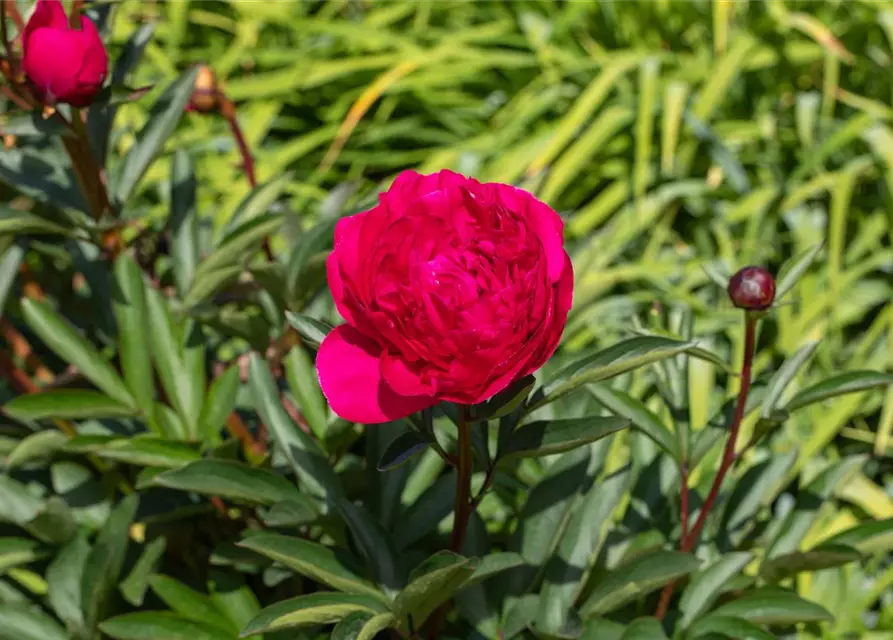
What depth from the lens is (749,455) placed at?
141 centimetres

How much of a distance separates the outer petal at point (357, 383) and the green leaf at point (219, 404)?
1.18ft

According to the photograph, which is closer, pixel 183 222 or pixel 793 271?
pixel 793 271

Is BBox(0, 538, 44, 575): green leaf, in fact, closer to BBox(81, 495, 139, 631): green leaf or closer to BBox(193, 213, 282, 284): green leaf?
BBox(81, 495, 139, 631): green leaf

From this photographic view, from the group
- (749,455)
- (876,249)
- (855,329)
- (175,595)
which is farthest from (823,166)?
(175,595)

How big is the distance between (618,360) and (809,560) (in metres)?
0.35

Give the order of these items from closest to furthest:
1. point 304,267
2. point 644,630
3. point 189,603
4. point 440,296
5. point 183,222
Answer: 1. point 440,296
2. point 644,630
3. point 189,603
4. point 304,267
5. point 183,222

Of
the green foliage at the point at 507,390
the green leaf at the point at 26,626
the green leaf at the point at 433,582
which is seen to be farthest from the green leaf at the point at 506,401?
the green leaf at the point at 26,626

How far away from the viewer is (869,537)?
0.97m

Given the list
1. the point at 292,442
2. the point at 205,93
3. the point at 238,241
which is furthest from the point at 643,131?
the point at 292,442

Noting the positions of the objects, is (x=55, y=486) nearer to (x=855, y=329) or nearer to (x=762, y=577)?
(x=762, y=577)

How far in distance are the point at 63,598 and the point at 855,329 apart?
4.67 ft

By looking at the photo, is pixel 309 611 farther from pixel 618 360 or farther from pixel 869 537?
pixel 869 537

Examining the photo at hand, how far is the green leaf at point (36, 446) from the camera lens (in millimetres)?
994

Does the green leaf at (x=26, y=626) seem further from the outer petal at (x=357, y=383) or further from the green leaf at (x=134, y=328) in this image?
the outer petal at (x=357, y=383)
